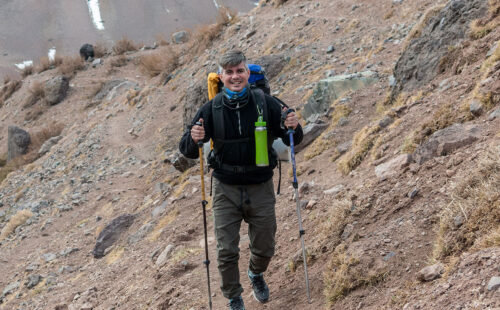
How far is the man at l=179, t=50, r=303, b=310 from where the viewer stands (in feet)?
13.0

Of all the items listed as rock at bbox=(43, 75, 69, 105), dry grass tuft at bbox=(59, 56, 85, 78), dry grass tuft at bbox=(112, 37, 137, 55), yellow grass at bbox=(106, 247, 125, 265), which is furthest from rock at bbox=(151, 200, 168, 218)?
dry grass tuft at bbox=(112, 37, 137, 55)

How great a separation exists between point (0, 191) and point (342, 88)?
1440 centimetres

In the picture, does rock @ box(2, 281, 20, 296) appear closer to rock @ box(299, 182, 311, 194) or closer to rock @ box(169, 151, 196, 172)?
rock @ box(169, 151, 196, 172)

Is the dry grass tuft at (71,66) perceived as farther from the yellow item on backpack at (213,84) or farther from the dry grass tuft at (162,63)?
the yellow item on backpack at (213,84)

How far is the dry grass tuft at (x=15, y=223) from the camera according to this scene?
523 inches

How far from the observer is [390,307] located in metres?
3.39

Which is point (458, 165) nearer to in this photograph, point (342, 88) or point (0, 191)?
point (342, 88)

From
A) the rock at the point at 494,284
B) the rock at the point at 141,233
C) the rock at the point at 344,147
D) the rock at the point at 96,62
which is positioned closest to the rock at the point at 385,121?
the rock at the point at 344,147

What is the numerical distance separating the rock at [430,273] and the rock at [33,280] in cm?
776

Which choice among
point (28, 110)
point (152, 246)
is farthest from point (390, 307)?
point (28, 110)

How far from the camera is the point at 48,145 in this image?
70.8 feet

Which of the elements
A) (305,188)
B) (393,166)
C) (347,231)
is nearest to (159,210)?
(305,188)

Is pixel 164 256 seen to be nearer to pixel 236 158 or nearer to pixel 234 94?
pixel 236 158

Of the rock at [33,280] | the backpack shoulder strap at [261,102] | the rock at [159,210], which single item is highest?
the backpack shoulder strap at [261,102]
